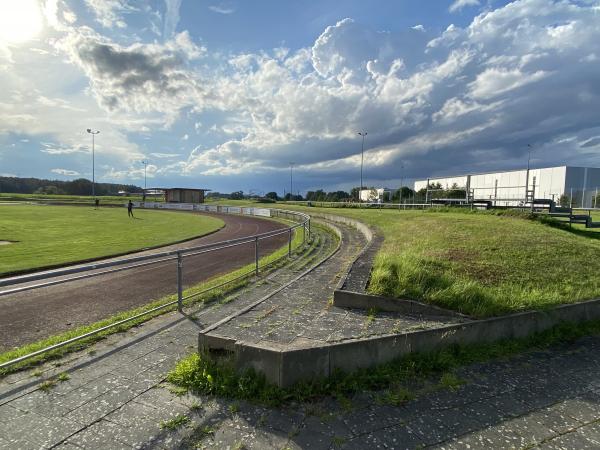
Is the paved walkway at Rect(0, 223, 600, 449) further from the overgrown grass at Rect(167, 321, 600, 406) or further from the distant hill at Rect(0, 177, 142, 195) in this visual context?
the distant hill at Rect(0, 177, 142, 195)

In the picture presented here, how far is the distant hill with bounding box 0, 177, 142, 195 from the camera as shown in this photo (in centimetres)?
11858

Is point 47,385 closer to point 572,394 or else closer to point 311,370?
point 311,370

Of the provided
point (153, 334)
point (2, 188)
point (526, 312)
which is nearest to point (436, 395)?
point (526, 312)

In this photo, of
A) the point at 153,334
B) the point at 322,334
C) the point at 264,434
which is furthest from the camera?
the point at 153,334

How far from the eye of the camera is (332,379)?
3.24 metres

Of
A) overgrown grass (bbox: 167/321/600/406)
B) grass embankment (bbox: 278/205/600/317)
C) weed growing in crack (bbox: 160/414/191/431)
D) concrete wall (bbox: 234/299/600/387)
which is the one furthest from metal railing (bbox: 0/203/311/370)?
grass embankment (bbox: 278/205/600/317)

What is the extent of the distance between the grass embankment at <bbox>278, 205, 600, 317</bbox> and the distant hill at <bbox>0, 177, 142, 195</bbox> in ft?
455

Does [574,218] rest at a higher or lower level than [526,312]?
higher

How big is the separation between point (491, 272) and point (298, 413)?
16.5 ft

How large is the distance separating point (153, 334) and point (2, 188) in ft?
538

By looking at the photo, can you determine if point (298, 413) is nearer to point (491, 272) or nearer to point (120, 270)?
point (120, 270)

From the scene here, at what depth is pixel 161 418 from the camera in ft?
8.98

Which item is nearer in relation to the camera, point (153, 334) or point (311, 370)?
point (311, 370)

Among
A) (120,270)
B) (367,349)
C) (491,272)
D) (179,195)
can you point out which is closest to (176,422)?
(367,349)
